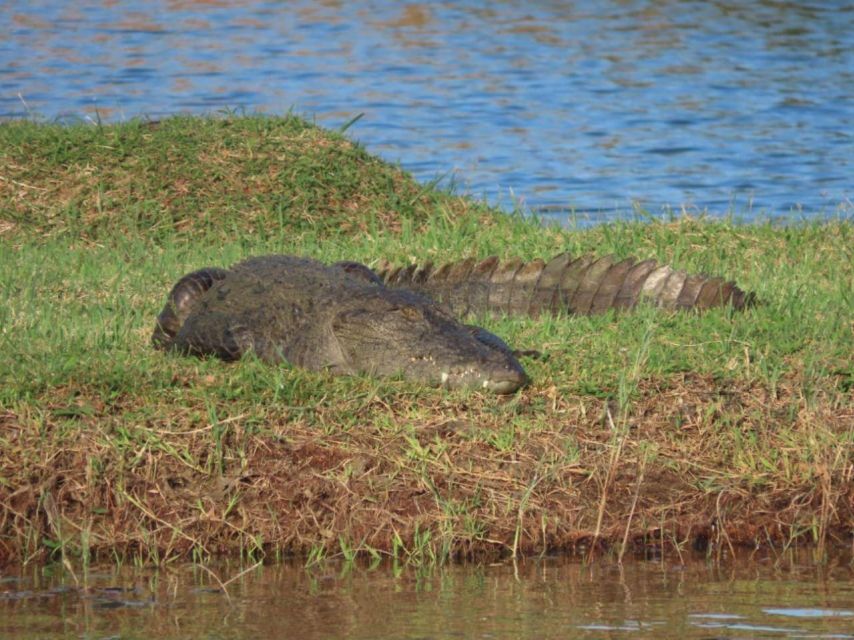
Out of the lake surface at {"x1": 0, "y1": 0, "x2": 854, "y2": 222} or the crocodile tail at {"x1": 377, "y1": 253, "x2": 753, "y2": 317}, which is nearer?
the crocodile tail at {"x1": 377, "y1": 253, "x2": 753, "y2": 317}

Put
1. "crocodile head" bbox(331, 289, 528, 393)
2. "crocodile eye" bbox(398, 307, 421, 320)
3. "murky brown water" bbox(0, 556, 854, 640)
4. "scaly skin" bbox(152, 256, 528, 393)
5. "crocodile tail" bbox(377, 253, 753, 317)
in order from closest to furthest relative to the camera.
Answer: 1. "murky brown water" bbox(0, 556, 854, 640)
2. "crocodile head" bbox(331, 289, 528, 393)
3. "scaly skin" bbox(152, 256, 528, 393)
4. "crocodile eye" bbox(398, 307, 421, 320)
5. "crocodile tail" bbox(377, 253, 753, 317)

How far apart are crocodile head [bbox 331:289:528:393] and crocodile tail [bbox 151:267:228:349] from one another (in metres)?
0.75

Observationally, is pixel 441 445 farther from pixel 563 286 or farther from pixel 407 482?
pixel 563 286

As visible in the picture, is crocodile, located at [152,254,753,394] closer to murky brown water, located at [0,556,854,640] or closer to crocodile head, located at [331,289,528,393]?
crocodile head, located at [331,289,528,393]

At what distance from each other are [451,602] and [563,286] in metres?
2.57

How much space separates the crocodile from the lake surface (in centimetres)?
351

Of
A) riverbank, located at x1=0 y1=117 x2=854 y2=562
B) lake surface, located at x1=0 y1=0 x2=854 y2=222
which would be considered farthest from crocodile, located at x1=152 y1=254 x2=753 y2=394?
lake surface, located at x1=0 y1=0 x2=854 y2=222

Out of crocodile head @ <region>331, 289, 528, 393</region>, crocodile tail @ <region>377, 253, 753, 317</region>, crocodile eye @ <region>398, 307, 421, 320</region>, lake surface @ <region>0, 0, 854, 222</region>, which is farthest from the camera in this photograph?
lake surface @ <region>0, 0, 854, 222</region>

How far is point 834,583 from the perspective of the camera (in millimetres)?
4523

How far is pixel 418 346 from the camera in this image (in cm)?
558

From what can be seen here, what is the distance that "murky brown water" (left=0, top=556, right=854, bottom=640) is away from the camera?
4023mm

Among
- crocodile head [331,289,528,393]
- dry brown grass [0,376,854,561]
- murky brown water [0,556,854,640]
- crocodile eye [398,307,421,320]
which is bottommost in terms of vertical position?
murky brown water [0,556,854,640]

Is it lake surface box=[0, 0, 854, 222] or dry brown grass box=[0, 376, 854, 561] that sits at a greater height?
lake surface box=[0, 0, 854, 222]

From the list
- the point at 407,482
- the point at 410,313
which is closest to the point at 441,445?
the point at 407,482
